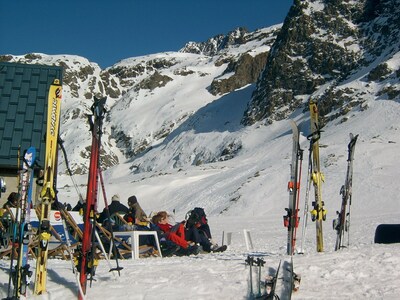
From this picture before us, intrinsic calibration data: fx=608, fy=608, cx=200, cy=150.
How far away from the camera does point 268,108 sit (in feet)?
289

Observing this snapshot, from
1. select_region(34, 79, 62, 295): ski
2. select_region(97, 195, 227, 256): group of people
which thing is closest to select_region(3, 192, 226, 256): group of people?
select_region(97, 195, 227, 256): group of people

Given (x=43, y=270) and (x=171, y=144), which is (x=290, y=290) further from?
(x=171, y=144)

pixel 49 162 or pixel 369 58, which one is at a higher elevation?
pixel 369 58

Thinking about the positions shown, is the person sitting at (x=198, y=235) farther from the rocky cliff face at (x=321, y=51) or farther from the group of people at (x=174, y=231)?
the rocky cliff face at (x=321, y=51)

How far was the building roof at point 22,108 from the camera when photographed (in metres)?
14.1

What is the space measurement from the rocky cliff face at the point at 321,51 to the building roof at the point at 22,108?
62.3 meters

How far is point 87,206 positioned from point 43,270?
2.89ft

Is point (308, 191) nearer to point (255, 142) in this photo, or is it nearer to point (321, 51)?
point (255, 142)

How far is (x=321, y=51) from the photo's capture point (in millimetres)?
88812

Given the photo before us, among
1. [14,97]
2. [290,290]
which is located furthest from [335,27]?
[290,290]

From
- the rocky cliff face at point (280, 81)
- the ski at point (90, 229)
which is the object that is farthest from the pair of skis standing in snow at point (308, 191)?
the rocky cliff face at point (280, 81)

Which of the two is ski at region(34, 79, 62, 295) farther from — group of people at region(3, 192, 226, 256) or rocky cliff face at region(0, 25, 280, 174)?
rocky cliff face at region(0, 25, 280, 174)

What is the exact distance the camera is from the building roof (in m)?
14.1

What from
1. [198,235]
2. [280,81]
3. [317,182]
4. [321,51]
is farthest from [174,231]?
[280,81]
